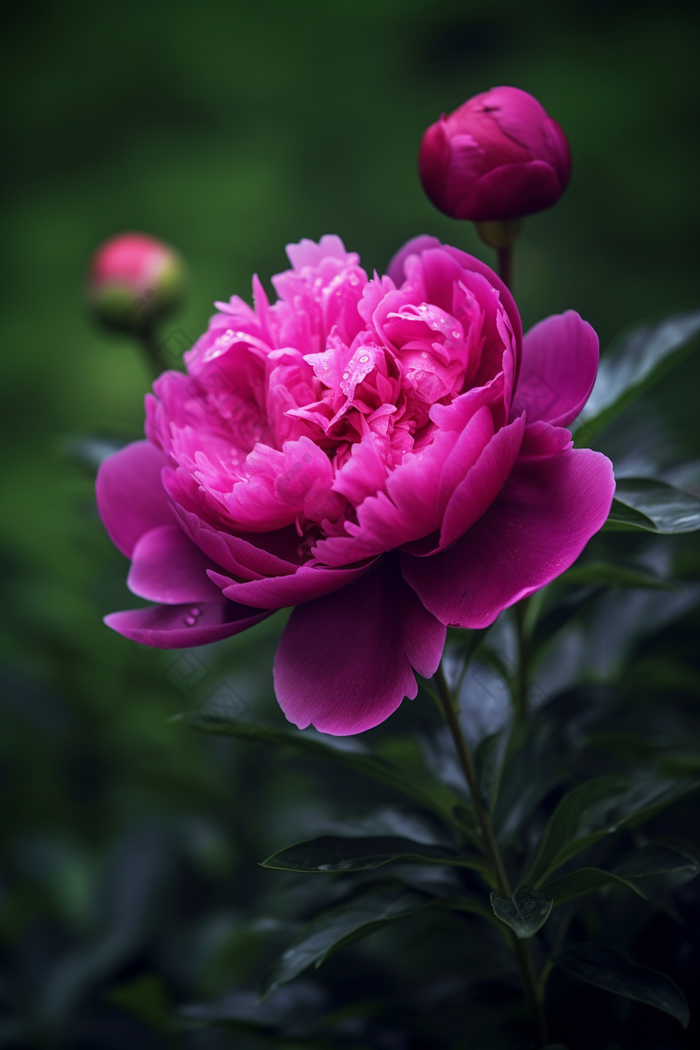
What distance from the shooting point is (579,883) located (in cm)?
48

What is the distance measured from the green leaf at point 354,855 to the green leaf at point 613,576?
178 mm

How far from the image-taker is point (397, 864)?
59cm

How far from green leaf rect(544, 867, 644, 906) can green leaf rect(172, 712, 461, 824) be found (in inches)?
2.8

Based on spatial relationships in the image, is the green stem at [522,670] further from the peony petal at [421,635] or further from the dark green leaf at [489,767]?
the peony petal at [421,635]

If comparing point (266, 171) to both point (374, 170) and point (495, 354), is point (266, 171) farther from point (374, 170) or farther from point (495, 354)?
point (495, 354)

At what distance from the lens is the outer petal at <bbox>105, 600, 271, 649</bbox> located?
0.43 metres

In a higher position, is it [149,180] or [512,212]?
[512,212]

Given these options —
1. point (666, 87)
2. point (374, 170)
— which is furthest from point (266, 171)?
point (666, 87)

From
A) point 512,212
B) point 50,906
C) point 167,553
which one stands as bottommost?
point 50,906

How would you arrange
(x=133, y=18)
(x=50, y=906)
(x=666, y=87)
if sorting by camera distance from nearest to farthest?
(x=50, y=906) → (x=666, y=87) → (x=133, y=18)

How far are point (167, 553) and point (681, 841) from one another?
331mm

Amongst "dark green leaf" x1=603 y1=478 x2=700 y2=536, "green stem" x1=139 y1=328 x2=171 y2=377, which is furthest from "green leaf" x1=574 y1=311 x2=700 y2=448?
"green stem" x1=139 y1=328 x2=171 y2=377

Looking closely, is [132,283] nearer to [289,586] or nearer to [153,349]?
[153,349]

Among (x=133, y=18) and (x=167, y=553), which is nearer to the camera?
(x=167, y=553)
